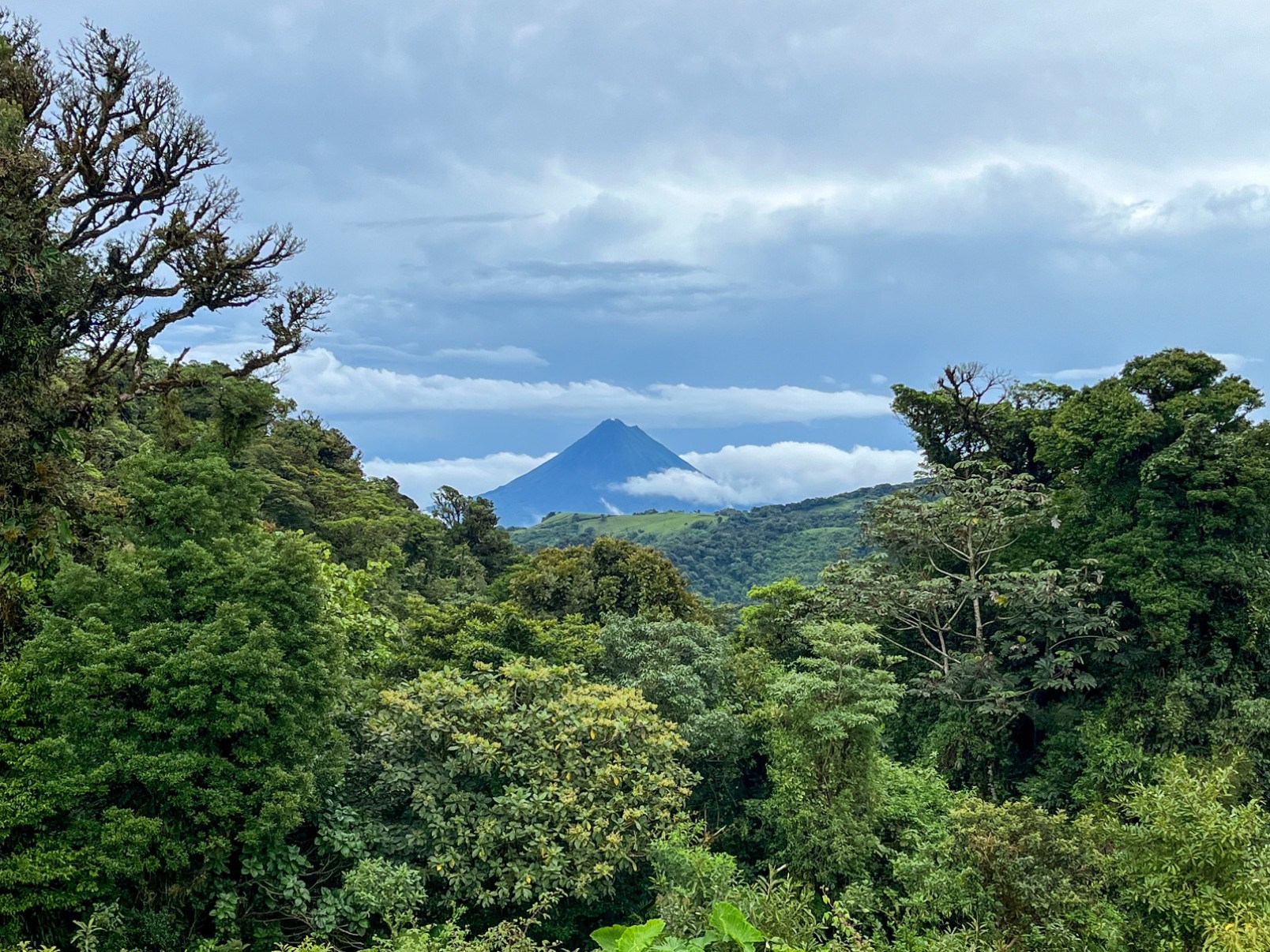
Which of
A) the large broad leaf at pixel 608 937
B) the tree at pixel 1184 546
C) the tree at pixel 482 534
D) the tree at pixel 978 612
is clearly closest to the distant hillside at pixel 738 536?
the tree at pixel 482 534

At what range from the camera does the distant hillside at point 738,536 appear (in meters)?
62.5

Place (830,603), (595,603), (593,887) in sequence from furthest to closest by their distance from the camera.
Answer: (595,603) → (830,603) → (593,887)

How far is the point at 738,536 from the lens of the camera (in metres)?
72.8

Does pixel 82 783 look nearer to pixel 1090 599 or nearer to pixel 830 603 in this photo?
pixel 830 603

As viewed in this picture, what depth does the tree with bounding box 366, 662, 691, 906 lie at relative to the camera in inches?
340

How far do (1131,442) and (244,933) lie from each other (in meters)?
15.3

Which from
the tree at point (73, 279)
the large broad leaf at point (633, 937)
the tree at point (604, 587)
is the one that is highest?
the tree at point (73, 279)

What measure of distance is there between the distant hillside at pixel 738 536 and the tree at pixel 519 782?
1587 inches

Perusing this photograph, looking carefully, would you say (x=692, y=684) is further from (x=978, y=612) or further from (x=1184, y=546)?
(x=1184, y=546)

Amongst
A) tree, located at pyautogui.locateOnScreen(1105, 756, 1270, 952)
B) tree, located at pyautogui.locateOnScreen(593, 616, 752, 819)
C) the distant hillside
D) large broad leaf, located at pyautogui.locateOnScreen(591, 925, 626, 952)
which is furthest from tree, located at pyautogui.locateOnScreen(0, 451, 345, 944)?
the distant hillside

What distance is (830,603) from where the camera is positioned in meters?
16.8

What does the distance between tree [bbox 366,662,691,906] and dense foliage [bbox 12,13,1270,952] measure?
5 cm

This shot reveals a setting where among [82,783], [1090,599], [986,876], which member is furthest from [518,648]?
[1090,599]

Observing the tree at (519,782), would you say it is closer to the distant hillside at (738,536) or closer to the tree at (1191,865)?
the tree at (1191,865)
